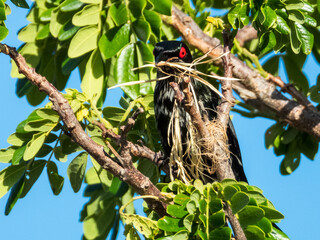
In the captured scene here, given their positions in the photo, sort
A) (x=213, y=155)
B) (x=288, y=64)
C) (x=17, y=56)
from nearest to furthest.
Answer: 1. (x=17, y=56)
2. (x=213, y=155)
3. (x=288, y=64)

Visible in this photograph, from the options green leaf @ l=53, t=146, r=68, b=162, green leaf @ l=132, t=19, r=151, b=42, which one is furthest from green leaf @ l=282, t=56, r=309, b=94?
green leaf @ l=53, t=146, r=68, b=162

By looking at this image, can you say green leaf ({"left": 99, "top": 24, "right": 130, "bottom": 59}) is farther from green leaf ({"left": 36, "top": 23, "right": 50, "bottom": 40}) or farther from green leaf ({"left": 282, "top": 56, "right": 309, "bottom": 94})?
green leaf ({"left": 282, "top": 56, "right": 309, "bottom": 94})

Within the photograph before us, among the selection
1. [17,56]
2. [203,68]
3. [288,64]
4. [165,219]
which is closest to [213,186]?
[165,219]

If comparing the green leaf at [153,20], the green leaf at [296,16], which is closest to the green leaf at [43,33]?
the green leaf at [153,20]

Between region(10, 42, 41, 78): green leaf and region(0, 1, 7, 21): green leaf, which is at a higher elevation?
region(10, 42, 41, 78): green leaf

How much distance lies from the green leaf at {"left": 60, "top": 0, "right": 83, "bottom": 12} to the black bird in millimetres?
588

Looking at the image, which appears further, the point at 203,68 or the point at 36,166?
the point at 203,68

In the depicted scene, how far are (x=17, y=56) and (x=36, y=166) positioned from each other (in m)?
0.91

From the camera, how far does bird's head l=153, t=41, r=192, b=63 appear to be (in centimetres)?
370

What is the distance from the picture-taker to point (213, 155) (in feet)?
9.93

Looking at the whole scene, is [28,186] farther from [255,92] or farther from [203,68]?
[255,92]

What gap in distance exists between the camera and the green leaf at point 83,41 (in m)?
3.56

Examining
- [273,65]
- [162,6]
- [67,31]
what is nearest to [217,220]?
[162,6]

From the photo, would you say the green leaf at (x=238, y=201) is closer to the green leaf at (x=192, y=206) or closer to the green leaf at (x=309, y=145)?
the green leaf at (x=192, y=206)
